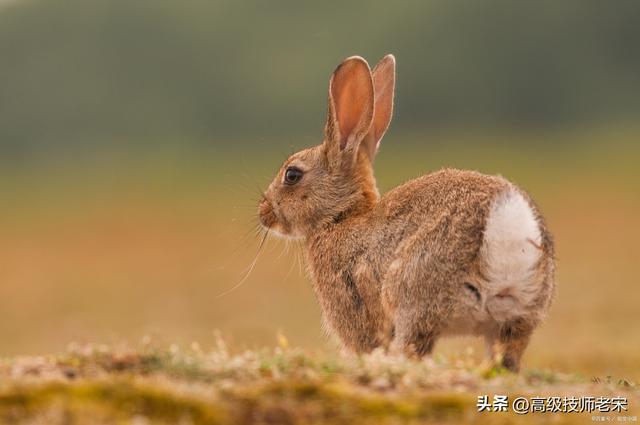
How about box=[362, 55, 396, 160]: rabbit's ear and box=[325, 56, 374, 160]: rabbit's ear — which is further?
box=[362, 55, 396, 160]: rabbit's ear

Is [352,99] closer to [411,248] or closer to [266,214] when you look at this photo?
[266,214]

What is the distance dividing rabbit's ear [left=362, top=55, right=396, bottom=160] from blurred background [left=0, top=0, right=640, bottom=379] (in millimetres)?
13559

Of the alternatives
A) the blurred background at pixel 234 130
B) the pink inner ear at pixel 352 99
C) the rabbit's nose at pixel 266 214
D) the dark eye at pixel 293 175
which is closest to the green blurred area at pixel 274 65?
the blurred background at pixel 234 130

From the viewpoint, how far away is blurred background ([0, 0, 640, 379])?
31.4 m

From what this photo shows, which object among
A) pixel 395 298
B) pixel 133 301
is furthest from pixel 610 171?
pixel 395 298

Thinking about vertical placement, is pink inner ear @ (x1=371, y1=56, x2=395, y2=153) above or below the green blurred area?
below

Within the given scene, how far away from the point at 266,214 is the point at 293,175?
1.48 ft

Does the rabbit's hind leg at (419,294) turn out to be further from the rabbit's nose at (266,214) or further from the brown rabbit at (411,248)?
the rabbit's nose at (266,214)

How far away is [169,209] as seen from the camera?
5119 centimetres

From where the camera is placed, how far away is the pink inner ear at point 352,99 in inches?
372

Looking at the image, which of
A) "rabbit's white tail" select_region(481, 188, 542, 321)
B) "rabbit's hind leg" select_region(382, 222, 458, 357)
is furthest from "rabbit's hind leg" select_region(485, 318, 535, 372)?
"rabbit's hind leg" select_region(382, 222, 458, 357)

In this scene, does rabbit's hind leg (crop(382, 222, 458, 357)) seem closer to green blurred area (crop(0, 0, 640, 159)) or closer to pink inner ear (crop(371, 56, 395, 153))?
pink inner ear (crop(371, 56, 395, 153))

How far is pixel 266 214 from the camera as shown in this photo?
393 inches

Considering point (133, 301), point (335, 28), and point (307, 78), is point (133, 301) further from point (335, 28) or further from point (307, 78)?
point (335, 28)
